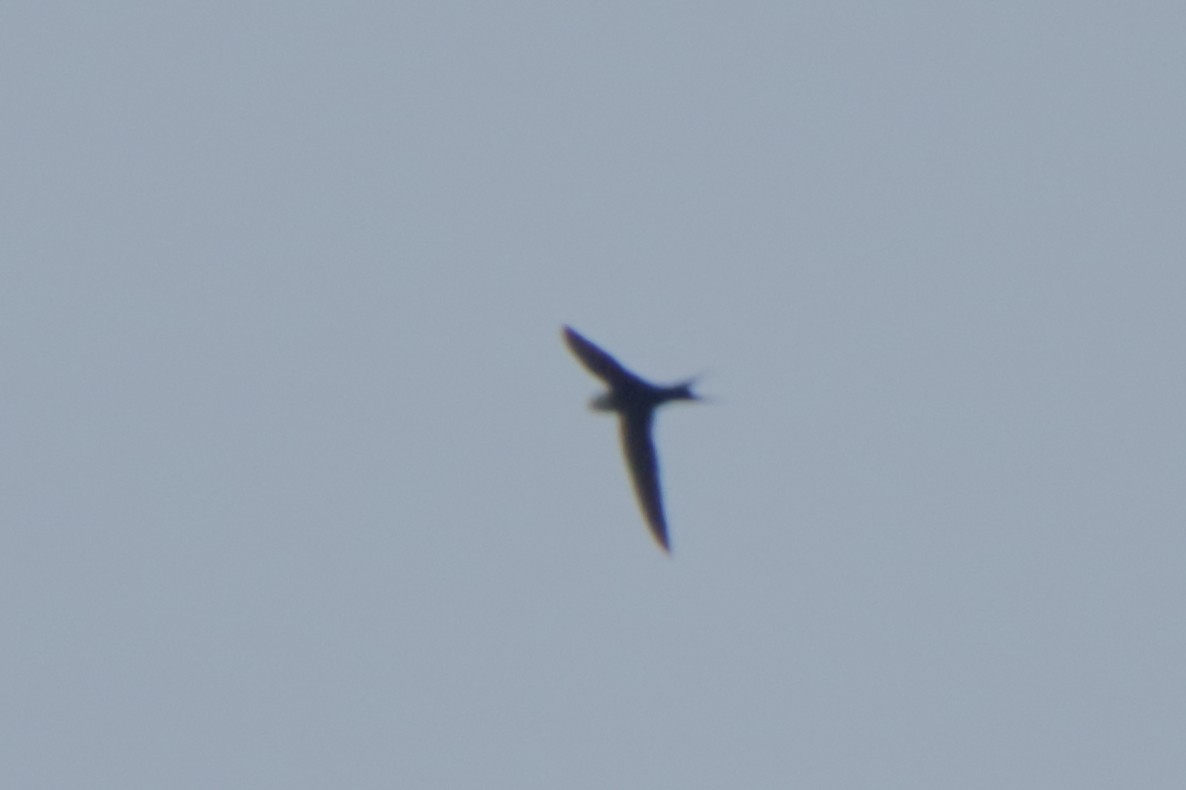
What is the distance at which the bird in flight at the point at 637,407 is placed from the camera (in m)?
30.8

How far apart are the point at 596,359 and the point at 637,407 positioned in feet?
1.96

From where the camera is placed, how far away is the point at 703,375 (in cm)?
2991

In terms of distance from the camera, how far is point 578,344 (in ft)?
102

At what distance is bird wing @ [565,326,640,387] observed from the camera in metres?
30.9

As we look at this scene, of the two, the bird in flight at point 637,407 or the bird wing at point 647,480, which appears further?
the bird wing at point 647,480

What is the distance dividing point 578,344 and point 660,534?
2037 millimetres

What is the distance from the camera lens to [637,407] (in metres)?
31.0

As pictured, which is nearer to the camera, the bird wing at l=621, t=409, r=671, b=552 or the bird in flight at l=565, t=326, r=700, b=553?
the bird in flight at l=565, t=326, r=700, b=553

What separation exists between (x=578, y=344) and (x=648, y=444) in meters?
1.22

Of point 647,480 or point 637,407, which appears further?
point 647,480

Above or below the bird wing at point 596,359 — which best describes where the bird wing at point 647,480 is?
below

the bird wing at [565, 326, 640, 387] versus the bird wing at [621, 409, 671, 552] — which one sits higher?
the bird wing at [565, 326, 640, 387]

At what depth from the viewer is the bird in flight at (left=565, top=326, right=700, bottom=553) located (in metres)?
30.8

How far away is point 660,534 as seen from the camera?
31500 millimetres
